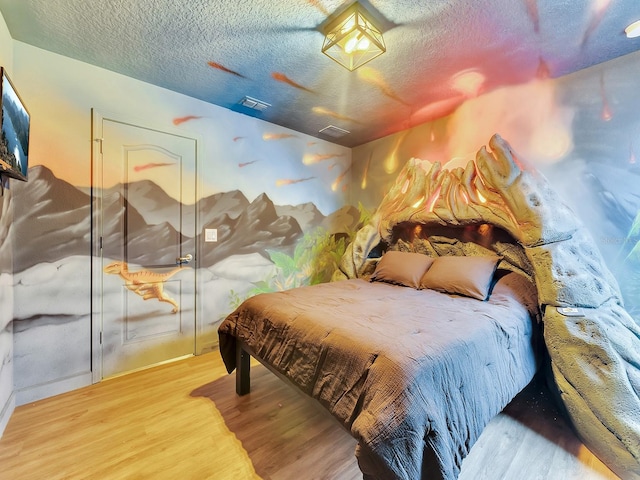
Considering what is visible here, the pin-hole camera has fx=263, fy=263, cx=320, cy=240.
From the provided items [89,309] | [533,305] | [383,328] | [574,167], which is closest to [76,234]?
[89,309]

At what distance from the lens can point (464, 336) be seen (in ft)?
4.23

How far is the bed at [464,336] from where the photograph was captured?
1.02 metres

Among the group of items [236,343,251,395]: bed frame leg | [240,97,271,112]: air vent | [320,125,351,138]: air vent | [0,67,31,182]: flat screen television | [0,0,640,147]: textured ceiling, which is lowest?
[236,343,251,395]: bed frame leg

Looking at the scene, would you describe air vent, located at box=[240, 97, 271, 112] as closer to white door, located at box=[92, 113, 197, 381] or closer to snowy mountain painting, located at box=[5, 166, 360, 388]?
white door, located at box=[92, 113, 197, 381]

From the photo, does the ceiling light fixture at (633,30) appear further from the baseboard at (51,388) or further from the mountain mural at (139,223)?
the baseboard at (51,388)

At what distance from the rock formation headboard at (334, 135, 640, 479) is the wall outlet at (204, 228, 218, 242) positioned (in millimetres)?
2077

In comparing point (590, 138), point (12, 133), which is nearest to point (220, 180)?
point (12, 133)

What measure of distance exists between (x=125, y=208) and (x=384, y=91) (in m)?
2.55

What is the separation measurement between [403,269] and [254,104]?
2.26 m

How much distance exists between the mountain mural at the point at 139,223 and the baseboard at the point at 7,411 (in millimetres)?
867

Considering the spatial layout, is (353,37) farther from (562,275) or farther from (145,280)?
(145,280)

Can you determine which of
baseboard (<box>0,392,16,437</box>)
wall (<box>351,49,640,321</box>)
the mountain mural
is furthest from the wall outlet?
wall (<box>351,49,640,321</box>)

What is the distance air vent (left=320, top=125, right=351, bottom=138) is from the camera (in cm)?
333

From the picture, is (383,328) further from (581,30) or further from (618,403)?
(581,30)
